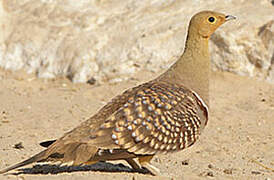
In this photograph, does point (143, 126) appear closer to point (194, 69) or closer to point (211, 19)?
point (194, 69)

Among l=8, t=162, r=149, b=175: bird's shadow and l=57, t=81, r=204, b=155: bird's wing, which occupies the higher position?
l=57, t=81, r=204, b=155: bird's wing

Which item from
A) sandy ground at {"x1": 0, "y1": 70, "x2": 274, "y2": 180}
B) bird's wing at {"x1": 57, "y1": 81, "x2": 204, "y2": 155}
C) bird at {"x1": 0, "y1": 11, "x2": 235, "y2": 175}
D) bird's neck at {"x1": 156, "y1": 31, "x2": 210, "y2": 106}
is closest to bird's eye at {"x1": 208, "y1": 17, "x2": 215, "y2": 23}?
bird's neck at {"x1": 156, "y1": 31, "x2": 210, "y2": 106}

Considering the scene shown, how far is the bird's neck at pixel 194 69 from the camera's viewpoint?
16.4ft

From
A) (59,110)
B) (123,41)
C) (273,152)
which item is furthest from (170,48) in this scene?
(273,152)

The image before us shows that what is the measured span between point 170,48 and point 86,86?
1.62 m

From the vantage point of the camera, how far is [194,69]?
5.09 m

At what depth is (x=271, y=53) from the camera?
27.8 feet

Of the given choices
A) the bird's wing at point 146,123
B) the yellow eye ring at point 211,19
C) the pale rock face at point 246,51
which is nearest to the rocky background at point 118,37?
the pale rock face at point 246,51

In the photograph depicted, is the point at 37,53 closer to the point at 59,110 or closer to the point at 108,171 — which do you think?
the point at 59,110

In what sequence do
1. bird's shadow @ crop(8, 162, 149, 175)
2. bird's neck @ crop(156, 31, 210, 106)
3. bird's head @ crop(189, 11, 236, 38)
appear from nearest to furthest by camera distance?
bird's shadow @ crop(8, 162, 149, 175) → bird's neck @ crop(156, 31, 210, 106) → bird's head @ crop(189, 11, 236, 38)

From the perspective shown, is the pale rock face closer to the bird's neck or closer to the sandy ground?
the sandy ground

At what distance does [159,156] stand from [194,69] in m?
1.39

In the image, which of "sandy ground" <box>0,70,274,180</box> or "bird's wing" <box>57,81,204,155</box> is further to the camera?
"sandy ground" <box>0,70,274,180</box>

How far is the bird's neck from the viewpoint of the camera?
501cm
